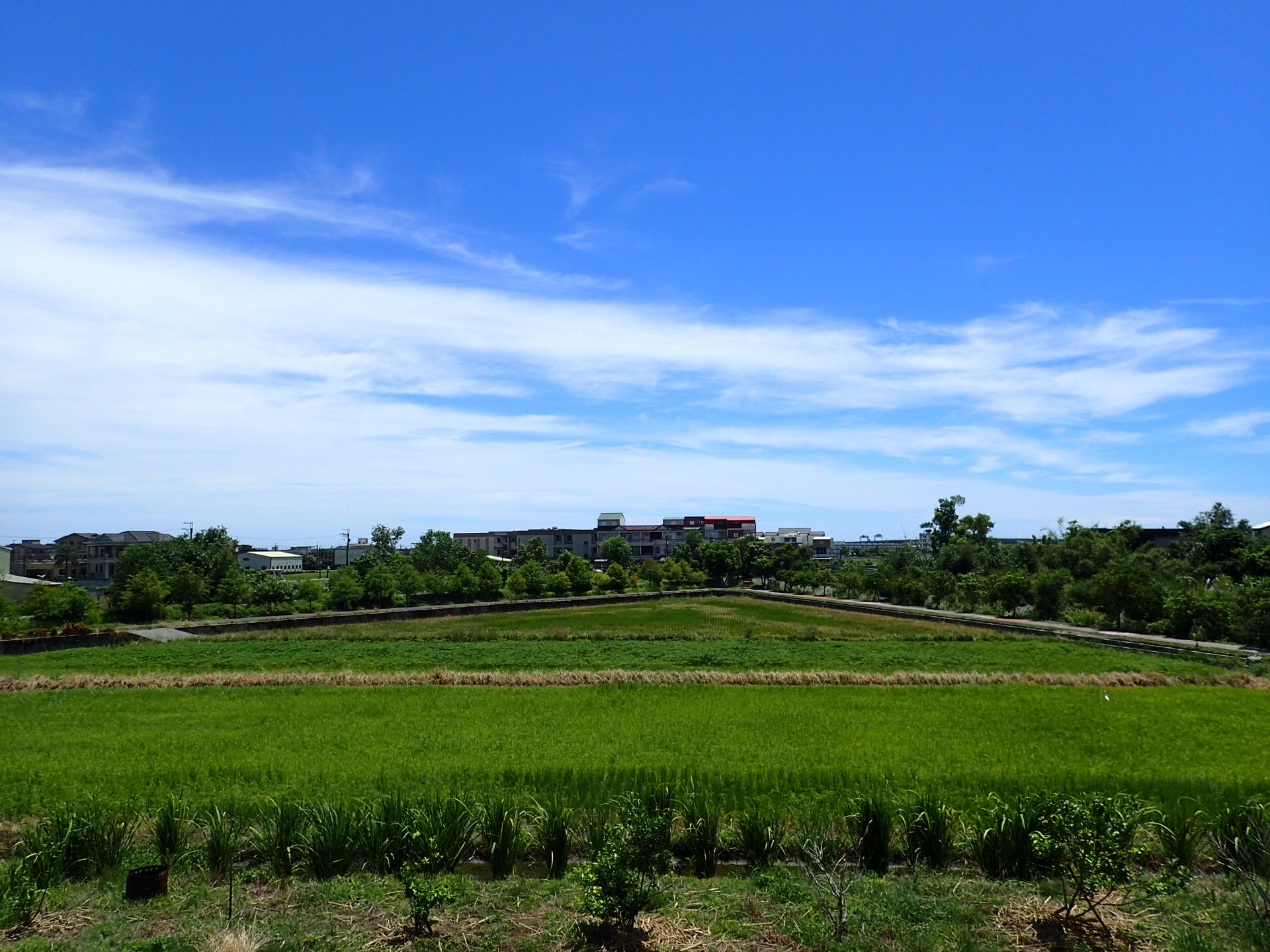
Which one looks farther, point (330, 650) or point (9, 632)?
point (9, 632)

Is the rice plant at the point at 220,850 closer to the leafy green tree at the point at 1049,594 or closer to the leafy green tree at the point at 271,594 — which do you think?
the leafy green tree at the point at 1049,594

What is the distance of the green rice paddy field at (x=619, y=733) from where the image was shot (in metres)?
12.0

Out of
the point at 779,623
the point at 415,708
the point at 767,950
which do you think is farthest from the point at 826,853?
the point at 779,623

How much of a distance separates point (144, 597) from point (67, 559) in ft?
202

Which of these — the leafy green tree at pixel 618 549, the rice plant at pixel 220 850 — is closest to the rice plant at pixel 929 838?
the rice plant at pixel 220 850

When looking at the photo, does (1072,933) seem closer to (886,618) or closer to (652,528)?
(886,618)

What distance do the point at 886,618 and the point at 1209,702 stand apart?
32.3 m

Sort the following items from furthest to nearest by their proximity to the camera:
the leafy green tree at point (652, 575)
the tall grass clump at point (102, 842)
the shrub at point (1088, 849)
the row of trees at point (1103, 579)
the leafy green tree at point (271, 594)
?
the leafy green tree at point (652, 575) < the leafy green tree at point (271, 594) < the row of trees at point (1103, 579) < the tall grass clump at point (102, 842) < the shrub at point (1088, 849)

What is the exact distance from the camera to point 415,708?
19.6m

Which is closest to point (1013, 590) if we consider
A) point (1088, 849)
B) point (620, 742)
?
point (620, 742)

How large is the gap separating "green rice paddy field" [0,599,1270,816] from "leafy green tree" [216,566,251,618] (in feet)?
80.2

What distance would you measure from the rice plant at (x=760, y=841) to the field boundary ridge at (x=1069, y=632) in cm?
3228

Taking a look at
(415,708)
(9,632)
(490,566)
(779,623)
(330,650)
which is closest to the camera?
(415,708)

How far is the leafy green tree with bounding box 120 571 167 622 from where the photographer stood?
167 ft
